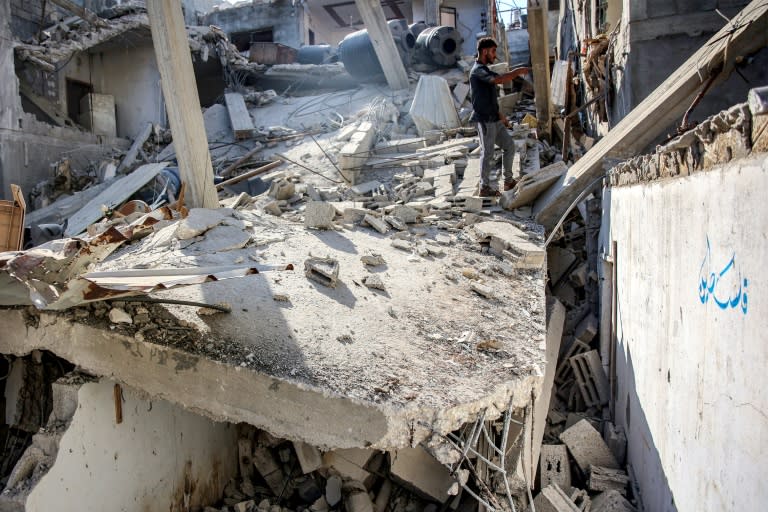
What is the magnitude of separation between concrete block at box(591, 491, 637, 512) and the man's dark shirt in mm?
4378

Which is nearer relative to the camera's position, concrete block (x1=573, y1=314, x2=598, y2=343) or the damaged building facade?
the damaged building facade

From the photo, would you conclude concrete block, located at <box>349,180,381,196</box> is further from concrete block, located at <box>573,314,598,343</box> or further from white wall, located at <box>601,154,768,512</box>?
white wall, located at <box>601,154,768,512</box>

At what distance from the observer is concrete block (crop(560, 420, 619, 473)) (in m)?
4.80

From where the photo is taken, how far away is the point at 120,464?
3.78 m

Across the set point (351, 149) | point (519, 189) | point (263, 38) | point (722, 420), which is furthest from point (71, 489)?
point (263, 38)

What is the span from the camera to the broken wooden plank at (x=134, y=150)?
13.4 meters

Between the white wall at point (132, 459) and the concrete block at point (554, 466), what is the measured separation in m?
2.79

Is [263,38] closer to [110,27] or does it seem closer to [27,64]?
[110,27]

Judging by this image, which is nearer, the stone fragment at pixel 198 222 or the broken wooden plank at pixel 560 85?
the stone fragment at pixel 198 222

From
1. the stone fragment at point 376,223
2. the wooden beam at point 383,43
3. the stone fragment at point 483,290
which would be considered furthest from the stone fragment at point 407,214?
the wooden beam at point 383,43

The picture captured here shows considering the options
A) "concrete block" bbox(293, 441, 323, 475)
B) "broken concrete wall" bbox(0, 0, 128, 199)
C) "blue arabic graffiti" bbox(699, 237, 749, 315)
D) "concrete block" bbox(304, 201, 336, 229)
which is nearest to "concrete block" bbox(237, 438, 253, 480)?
"concrete block" bbox(293, 441, 323, 475)

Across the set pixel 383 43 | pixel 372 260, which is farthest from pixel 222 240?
pixel 383 43

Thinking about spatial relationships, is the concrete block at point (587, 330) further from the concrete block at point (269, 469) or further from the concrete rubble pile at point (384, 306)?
the concrete block at point (269, 469)

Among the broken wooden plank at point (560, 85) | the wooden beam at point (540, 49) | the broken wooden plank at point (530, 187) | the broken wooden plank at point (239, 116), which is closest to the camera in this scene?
the broken wooden plank at point (530, 187)
